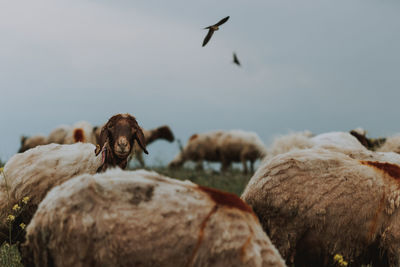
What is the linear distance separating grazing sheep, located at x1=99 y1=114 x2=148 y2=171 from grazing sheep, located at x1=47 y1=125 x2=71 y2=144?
1823cm

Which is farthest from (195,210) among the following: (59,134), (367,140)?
(59,134)

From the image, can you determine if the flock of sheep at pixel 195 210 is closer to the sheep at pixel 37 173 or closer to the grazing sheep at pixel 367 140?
the sheep at pixel 37 173

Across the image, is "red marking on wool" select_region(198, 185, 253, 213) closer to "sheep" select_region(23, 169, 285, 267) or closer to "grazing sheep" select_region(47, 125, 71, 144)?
"sheep" select_region(23, 169, 285, 267)

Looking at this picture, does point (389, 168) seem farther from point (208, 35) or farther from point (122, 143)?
point (122, 143)

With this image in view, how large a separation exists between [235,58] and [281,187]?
8.95 ft

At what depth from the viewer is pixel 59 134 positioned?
24078mm

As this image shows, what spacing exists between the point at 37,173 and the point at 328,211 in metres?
3.60

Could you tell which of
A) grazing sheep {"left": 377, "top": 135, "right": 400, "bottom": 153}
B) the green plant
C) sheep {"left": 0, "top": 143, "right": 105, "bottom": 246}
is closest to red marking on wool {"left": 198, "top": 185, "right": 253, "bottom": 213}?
sheep {"left": 0, "top": 143, "right": 105, "bottom": 246}

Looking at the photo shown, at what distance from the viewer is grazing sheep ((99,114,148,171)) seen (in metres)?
5.86

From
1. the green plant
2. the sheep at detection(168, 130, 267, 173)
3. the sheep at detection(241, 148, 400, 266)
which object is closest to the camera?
the sheep at detection(241, 148, 400, 266)

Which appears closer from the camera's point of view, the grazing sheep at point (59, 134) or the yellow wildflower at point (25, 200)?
the yellow wildflower at point (25, 200)

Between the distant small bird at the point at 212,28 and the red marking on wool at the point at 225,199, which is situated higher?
the distant small bird at the point at 212,28

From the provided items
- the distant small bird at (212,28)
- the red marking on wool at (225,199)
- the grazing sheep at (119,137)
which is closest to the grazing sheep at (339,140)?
the distant small bird at (212,28)

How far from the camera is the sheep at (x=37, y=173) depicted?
6.45 m
